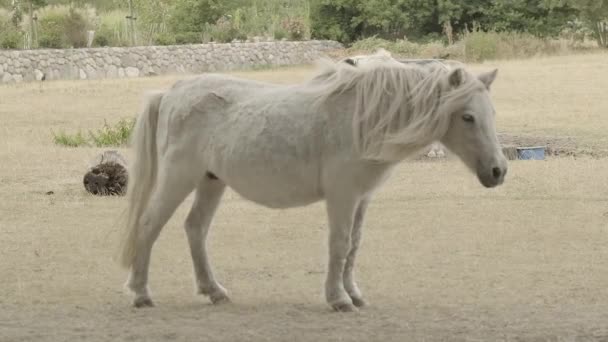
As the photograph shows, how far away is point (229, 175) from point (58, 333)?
1.36m

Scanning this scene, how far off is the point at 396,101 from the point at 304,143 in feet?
1.87

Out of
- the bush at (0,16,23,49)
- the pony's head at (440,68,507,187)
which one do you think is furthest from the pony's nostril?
the bush at (0,16,23,49)

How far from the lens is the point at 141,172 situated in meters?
6.84

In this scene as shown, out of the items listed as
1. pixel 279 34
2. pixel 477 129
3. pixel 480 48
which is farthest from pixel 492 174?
pixel 279 34

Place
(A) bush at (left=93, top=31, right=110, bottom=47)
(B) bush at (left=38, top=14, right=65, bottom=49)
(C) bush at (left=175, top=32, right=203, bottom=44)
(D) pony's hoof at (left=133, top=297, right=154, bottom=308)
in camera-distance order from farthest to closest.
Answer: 1. (C) bush at (left=175, top=32, right=203, bottom=44)
2. (A) bush at (left=93, top=31, right=110, bottom=47)
3. (B) bush at (left=38, top=14, right=65, bottom=49)
4. (D) pony's hoof at (left=133, top=297, right=154, bottom=308)

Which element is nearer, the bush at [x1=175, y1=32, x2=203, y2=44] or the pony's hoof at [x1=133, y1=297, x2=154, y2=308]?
the pony's hoof at [x1=133, y1=297, x2=154, y2=308]

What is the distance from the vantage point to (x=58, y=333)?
18.8 feet

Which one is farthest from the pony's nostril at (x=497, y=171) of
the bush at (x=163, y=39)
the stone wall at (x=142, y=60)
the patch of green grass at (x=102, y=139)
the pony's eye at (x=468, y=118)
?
the bush at (x=163, y=39)

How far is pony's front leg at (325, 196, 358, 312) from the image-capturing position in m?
6.15

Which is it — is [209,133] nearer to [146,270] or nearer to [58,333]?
[146,270]

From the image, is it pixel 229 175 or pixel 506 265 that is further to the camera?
pixel 506 265

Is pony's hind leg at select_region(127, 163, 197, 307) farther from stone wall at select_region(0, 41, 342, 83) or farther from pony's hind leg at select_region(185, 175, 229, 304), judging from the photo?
stone wall at select_region(0, 41, 342, 83)

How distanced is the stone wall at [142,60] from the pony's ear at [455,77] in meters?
23.4

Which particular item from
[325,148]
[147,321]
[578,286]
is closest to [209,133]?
[325,148]
